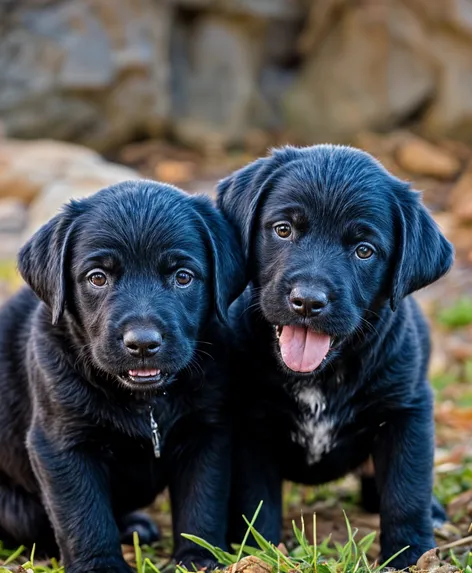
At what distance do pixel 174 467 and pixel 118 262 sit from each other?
95 centimetres

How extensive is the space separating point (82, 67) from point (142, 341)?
10.7 m

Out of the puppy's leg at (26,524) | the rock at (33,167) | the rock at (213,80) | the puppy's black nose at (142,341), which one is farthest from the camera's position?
the rock at (213,80)

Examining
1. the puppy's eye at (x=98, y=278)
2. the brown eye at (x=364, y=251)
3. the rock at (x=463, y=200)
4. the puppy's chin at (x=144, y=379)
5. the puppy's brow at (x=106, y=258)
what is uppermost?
the rock at (x=463, y=200)

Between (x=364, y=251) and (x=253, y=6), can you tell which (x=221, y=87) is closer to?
(x=253, y=6)

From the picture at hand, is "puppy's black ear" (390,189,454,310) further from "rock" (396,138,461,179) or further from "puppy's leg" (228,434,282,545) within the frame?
"rock" (396,138,461,179)

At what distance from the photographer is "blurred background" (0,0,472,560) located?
1327cm

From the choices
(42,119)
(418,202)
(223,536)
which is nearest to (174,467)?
(223,536)

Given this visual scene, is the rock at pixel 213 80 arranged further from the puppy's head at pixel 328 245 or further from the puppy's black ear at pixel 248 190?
the puppy's head at pixel 328 245

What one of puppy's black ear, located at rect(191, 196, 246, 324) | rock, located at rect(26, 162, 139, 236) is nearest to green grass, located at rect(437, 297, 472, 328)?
rock, located at rect(26, 162, 139, 236)

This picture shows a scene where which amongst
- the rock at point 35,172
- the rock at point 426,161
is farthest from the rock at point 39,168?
the rock at point 426,161

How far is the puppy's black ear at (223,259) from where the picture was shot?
151 inches

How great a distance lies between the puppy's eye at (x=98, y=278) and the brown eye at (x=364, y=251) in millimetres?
1033

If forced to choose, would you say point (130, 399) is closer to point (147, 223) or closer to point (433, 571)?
point (147, 223)

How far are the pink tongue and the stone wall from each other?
34.4 ft
